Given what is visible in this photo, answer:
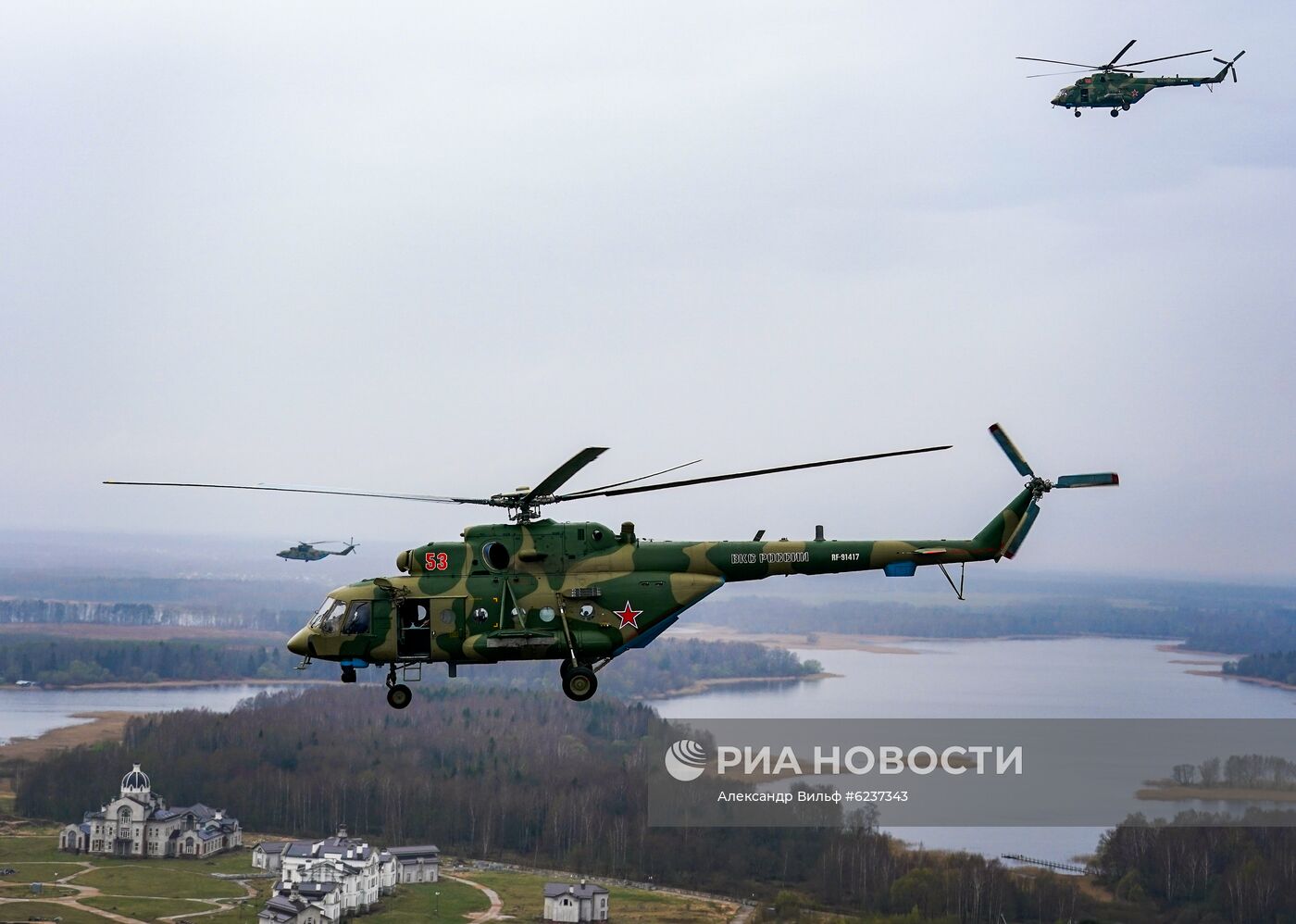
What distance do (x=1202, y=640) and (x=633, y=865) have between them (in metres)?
96.4

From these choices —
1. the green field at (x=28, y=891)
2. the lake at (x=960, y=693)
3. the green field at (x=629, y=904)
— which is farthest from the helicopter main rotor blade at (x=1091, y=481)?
the lake at (x=960, y=693)

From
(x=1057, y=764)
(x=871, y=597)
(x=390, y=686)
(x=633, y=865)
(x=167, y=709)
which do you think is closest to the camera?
Answer: (x=390, y=686)

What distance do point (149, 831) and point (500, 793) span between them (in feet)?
94.3

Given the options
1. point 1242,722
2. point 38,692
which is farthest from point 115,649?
point 1242,722

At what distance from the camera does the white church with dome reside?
125 metres

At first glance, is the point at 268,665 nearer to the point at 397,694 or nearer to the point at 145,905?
the point at 145,905

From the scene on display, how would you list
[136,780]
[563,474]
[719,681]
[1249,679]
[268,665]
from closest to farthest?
[563,474], [136,780], [1249,679], [719,681], [268,665]

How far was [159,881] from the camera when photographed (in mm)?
118375

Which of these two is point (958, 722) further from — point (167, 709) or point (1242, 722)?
point (167, 709)

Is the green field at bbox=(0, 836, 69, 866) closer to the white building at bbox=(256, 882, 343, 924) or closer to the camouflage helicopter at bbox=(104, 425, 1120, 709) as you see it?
the white building at bbox=(256, 882, 343, 924)

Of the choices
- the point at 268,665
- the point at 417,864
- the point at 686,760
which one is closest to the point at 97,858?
the point at 417,864

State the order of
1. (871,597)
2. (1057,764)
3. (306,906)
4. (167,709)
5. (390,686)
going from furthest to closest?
(871,597), (167,709), (1057,764), (306,906), (390,686)

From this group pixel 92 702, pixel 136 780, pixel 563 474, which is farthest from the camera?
pixel 92 702

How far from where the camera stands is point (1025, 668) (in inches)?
6417
